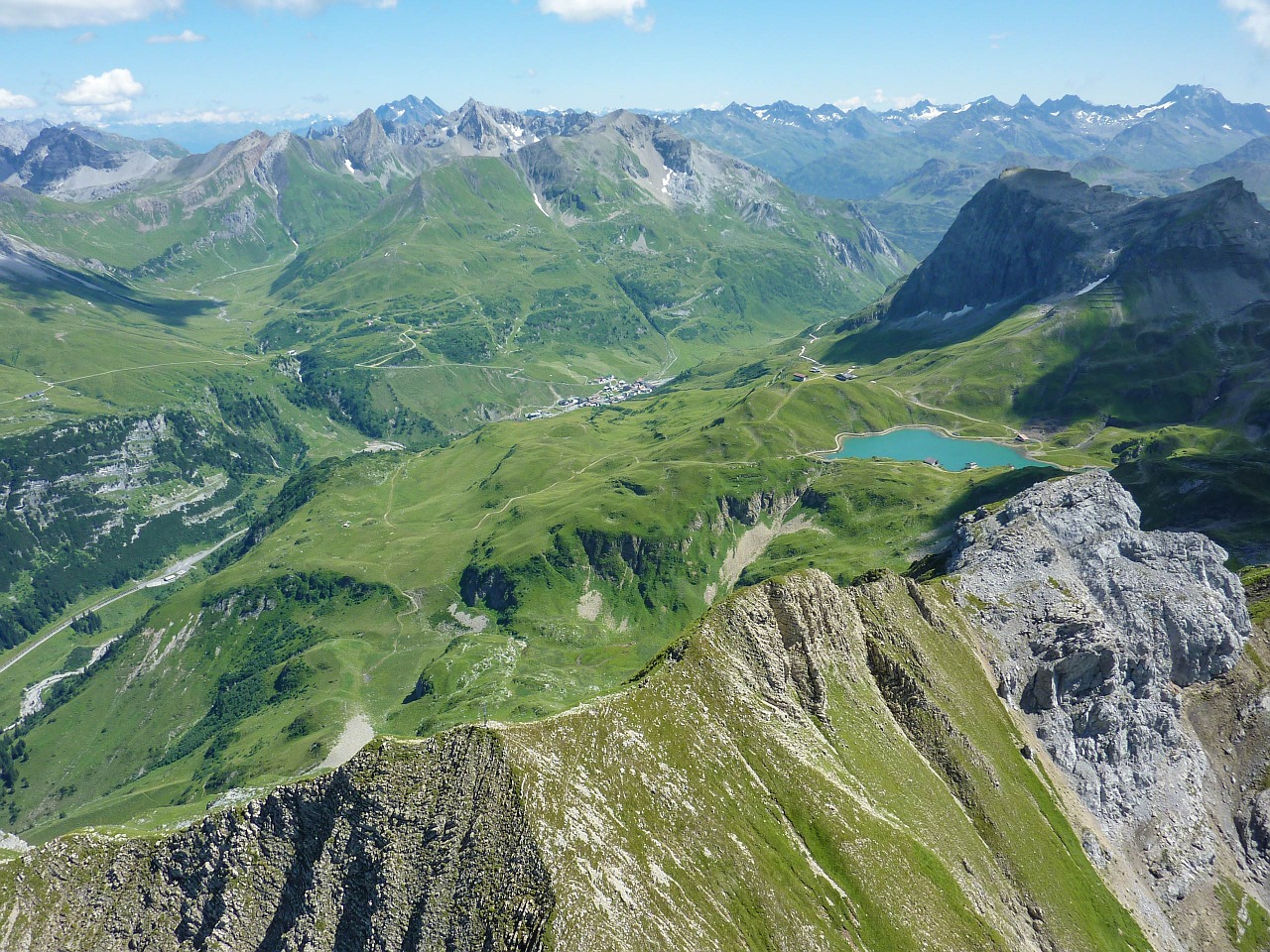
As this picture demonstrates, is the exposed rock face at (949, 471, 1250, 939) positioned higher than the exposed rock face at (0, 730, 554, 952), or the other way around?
the exposed rock face at (0, 730, 554, 952)

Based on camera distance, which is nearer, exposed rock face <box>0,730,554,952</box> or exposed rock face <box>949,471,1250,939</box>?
exposed rock face <box>0,730,554,952</box>

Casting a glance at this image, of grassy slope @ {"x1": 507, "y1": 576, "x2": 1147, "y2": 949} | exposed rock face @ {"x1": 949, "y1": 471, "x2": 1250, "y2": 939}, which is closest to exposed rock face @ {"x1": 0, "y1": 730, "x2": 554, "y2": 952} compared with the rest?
grassy slope @ {"x1": 507, "y1": 576, "x2": 1147, "y2": 949}

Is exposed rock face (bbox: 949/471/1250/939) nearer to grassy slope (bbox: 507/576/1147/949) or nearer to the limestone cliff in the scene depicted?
grassy slope (bbox: 507/576/1147/949)

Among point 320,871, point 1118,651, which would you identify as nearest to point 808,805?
point 320,871

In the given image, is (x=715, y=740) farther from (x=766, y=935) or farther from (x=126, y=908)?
(x=126, y=908)

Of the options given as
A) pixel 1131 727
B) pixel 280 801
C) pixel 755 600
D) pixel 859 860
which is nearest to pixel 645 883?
pixel 859 860

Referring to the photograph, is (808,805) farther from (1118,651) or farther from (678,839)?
(1118,651)
